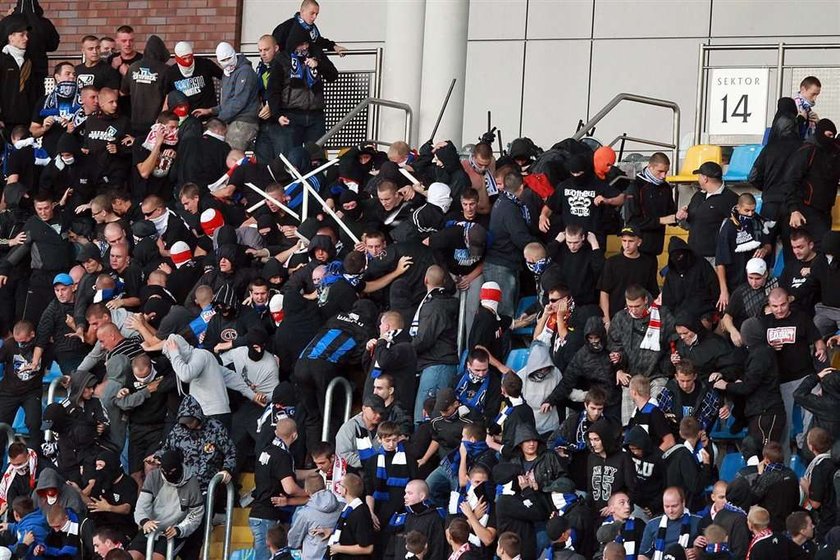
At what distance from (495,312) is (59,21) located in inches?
508

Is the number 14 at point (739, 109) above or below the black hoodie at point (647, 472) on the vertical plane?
above

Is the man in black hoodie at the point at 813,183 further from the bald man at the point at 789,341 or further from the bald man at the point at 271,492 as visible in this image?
the bald man at the point at 271,492

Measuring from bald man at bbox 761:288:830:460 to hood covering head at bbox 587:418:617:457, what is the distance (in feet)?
5.79

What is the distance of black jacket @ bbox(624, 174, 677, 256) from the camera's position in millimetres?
20672

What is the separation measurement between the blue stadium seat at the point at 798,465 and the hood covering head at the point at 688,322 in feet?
4.44

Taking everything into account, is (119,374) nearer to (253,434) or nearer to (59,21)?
(253,434)

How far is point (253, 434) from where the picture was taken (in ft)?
66.3

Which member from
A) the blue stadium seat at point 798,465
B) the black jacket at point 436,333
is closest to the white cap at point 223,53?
the black jacket at point 436,333

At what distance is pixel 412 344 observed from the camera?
19.7 meters

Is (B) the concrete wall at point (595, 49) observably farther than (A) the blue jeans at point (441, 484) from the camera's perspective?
Yes

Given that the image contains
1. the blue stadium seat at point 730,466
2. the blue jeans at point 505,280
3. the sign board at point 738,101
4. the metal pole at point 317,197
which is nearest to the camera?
the blue stadium seat at point 730,466

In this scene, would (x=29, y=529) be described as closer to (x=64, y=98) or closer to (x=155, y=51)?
(x=64, y=98)

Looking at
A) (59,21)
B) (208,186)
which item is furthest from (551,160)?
(59,21)

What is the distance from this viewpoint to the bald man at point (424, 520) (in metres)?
17.9
